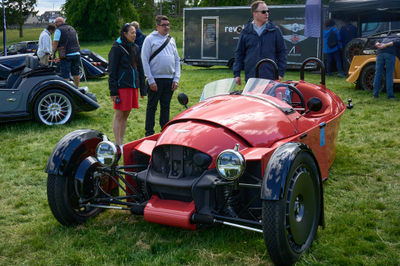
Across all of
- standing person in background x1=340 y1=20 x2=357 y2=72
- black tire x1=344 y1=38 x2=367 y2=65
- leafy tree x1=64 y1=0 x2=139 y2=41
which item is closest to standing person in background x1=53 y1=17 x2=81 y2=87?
black tire x1=344 y1=38 x2=367 y2=65

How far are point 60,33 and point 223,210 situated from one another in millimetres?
8469

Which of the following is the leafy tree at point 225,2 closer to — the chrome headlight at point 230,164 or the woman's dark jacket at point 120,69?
the woman's dark jacket at point 120,69

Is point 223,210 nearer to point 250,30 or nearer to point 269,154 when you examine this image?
point 269,154

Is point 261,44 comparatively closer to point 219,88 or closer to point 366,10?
point 219,88

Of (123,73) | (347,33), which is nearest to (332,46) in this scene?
(347,33)

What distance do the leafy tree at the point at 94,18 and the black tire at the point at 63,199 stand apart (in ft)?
149

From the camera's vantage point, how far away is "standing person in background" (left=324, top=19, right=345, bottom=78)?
15125mm

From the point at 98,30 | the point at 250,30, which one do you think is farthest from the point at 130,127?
the point at 98,30

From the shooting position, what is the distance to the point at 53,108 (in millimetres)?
8211

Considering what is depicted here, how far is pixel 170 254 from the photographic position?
3379 millimetres

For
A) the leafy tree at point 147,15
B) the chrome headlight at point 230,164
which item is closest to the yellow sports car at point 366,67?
the chrome headlight at point 230,164

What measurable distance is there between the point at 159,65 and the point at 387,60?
20.6 ft

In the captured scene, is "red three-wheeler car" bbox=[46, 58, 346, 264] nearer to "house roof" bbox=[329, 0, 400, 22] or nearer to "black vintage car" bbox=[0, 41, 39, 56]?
"house roof" bbox=[329, 0, 400, 22]

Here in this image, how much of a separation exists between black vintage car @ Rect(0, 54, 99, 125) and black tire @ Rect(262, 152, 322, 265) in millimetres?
5898
